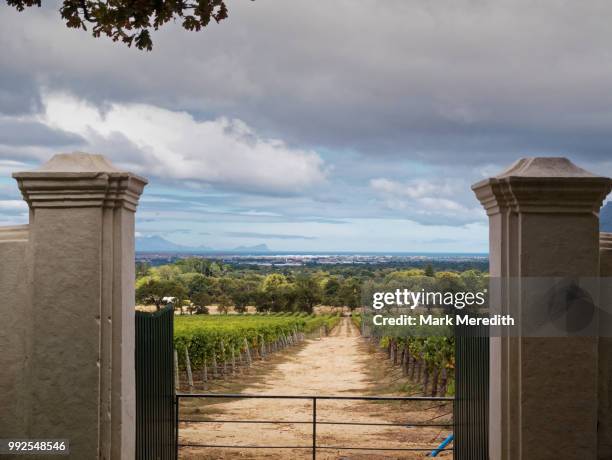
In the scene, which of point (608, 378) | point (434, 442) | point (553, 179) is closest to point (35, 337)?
point (553, 179)

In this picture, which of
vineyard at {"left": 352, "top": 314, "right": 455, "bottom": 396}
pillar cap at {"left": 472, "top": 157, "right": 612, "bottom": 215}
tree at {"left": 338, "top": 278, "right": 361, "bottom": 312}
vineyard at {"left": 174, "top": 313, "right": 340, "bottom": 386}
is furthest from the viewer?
tree at {"left": 338, "top": 278, "right": 361, "bottom": 312}

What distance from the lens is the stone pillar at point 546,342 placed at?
438 cm

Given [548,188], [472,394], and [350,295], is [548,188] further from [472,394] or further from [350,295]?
[350,295]

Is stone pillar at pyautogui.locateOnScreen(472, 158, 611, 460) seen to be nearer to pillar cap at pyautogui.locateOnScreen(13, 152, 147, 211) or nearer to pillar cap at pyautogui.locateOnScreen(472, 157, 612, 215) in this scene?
pillar cap at pyautogui.locateOnScreen(472, 157, 612, 215)

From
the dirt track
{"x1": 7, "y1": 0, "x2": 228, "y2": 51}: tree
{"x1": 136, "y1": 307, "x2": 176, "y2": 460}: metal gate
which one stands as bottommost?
the dirt track

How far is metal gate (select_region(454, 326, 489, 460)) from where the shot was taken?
16.4ft

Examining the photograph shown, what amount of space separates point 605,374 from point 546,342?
0.53 metres

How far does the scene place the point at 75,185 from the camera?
438 centimetres

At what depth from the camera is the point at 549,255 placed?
14.4 feet

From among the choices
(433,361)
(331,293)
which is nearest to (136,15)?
(433,361)

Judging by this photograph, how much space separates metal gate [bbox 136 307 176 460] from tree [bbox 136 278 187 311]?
5957 centimetres

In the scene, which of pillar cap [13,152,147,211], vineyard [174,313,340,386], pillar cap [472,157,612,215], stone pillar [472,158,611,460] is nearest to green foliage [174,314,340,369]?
vineyard [174,313,340,386]

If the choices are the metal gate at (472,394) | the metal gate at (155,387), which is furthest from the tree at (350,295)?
the metal gate at (472,394)

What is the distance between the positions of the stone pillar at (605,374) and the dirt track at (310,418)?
4308 millimetres
